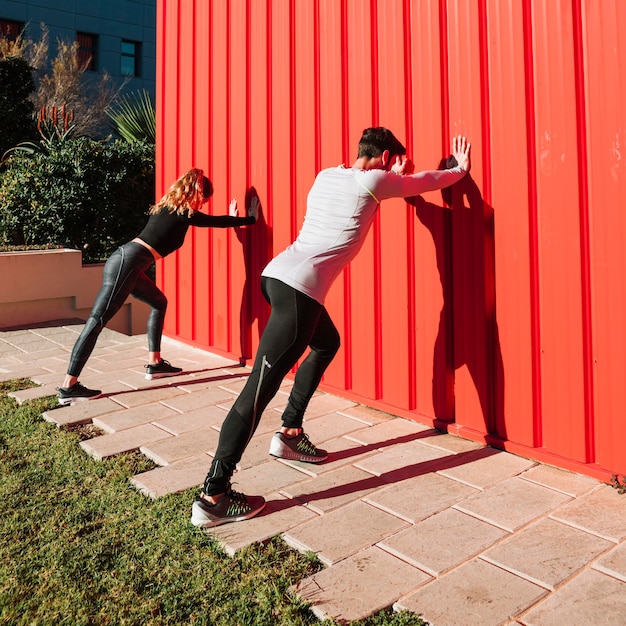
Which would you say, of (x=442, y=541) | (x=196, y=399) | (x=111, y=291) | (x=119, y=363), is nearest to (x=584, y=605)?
(x=442, y=541)

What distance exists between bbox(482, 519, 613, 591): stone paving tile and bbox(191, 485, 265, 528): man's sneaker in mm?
988

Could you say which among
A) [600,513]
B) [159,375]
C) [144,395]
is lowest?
[600,513]

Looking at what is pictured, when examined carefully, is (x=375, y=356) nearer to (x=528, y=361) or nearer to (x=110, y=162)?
(x=528, y=361)

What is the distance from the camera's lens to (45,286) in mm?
8062

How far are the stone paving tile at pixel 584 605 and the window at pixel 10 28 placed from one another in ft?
87.7

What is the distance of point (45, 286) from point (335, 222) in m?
6.05

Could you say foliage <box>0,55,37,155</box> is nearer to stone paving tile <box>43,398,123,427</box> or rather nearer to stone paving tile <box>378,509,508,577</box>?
stone paving tile <box>43,398,123,427</box>

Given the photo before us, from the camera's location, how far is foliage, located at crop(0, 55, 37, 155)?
1683 cm

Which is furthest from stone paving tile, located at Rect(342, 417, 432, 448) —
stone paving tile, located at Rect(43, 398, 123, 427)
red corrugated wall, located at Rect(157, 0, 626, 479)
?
stone paving tile, located at Rect(43, 398, 123, 427)

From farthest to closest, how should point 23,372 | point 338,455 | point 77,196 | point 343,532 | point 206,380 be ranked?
1. point 77,196
2. point 23,372
3. point 206,380
4. point 338,455
5. point 343,532

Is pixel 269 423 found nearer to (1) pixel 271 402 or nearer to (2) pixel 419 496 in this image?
(1) pixel 271 402

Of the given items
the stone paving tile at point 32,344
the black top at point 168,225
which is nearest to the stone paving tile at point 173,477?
the black top at point 168,225

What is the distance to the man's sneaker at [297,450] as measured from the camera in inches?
132

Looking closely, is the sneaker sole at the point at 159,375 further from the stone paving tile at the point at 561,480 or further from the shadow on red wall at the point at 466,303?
the stone paving tile at the point at 561,480
